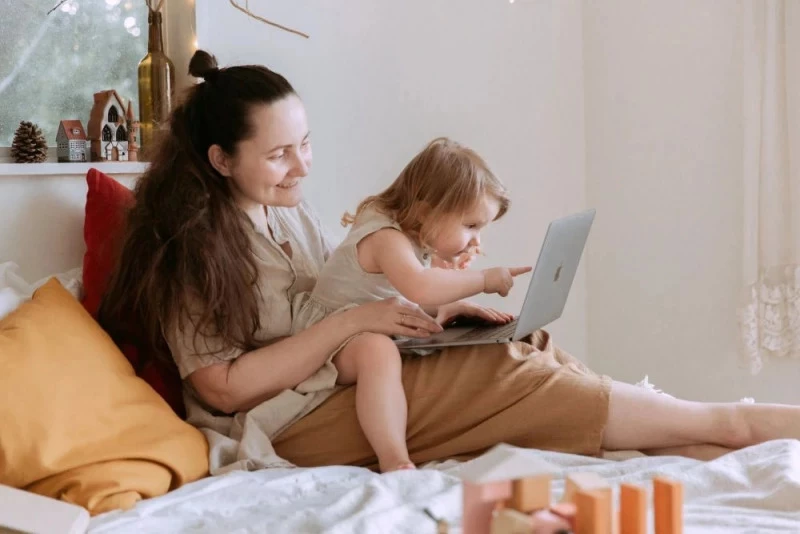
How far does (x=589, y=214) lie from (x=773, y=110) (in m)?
1.01

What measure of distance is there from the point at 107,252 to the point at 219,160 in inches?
11.2

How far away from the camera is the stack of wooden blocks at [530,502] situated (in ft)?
3.01

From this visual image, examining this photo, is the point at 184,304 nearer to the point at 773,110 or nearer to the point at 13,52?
the point at 13,52

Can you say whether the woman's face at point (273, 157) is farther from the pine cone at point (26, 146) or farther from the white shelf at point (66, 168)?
the pine cone at point (26, 146)

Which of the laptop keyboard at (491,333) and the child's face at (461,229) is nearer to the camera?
the laptop keyboard at (491,333)

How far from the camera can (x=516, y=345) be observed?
192cm

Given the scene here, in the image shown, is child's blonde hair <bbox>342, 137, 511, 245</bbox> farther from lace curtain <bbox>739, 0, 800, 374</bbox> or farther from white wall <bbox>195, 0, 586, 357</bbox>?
lace curtain <bbox>739, 0, 800, 374</bbox>

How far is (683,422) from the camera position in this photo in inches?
68.2

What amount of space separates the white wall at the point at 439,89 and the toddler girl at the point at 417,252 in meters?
0.57

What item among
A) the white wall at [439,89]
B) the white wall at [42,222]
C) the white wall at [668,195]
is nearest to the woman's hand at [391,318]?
the white wall at [42,222]

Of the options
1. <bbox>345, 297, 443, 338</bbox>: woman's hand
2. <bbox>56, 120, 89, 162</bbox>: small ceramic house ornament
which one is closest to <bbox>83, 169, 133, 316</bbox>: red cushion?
<bbox>56, 120, 89, 162</bbox>: small ceramic house ornament

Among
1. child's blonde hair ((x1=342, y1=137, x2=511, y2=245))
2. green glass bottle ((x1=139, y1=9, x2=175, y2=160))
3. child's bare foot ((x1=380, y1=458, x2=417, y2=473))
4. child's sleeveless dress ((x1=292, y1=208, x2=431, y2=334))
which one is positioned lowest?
child's bare foot ((x1=380, y1=458, x2=417, y2=473))

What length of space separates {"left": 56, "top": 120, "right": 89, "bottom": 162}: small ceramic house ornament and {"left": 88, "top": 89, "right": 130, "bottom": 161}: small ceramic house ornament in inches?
1.0

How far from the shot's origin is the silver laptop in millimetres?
1730
